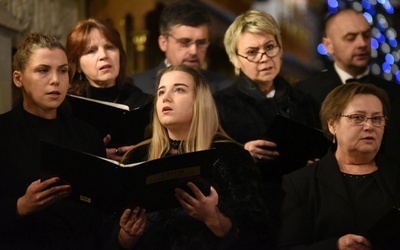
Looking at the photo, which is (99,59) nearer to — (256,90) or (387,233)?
(256,90)

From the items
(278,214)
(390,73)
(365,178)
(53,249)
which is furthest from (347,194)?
(390,73)

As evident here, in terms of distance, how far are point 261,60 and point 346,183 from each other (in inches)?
35.6

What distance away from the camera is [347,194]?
156 inches

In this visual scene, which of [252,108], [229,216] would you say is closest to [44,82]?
[229,216]

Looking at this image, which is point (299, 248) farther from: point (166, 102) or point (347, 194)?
point (166, 102)

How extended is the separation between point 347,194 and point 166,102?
874 millimetres

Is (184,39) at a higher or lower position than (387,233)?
higher

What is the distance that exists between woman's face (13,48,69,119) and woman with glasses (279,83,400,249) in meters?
1.06

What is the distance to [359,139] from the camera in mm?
3996

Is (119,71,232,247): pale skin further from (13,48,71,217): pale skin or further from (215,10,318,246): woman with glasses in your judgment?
(215,10,318,246): woman with glasses

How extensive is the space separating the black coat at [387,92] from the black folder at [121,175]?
4.49 feet

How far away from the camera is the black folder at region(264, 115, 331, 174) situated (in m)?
4.19

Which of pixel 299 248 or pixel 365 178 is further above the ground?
pixel 365 178

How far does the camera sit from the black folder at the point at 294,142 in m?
4.19
